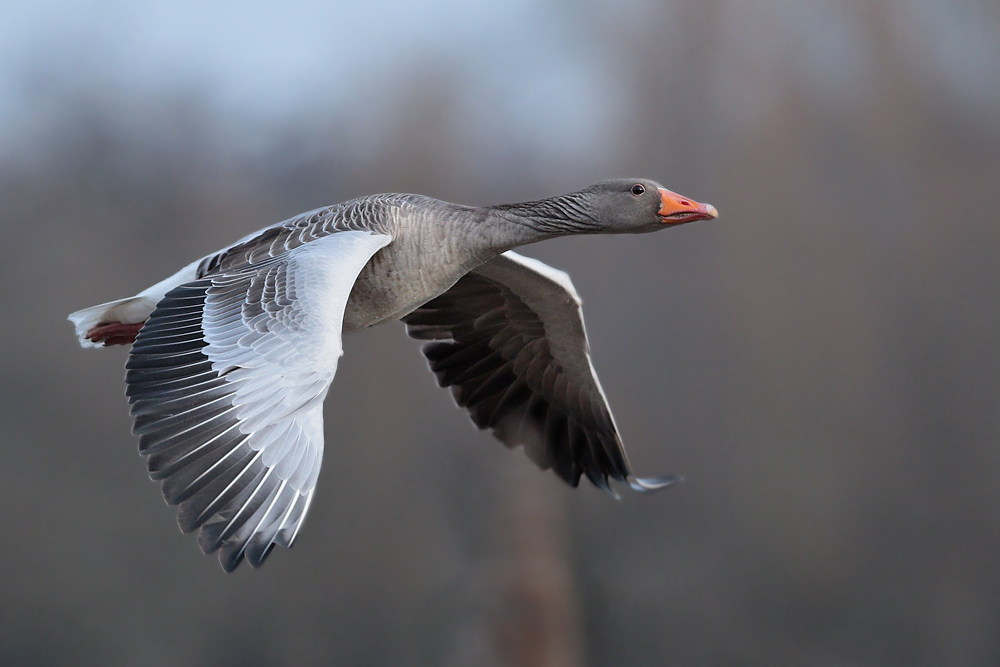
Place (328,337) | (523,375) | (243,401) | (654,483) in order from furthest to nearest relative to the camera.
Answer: (523,375)
(654,483)
(328,337)
(243,401)

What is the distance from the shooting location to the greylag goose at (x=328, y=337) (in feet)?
8.64

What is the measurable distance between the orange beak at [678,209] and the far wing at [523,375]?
115cm

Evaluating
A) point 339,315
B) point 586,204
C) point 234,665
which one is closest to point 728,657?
point 234,665

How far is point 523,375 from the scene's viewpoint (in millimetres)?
5066

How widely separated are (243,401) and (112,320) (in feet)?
5.55

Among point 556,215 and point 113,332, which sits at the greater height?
point 556,215

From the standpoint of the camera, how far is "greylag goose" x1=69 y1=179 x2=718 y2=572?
8.64 ft

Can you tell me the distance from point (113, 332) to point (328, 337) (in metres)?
1.79

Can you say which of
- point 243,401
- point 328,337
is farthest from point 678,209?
point 243,401

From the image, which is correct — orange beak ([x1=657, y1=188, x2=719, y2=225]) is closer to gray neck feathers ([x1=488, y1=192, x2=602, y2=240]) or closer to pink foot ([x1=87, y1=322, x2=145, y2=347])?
gray neck feathers ([x1=488, y1=192, x2=602, y2=240])

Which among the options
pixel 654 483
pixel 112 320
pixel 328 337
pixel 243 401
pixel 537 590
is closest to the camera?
pixel 243 401

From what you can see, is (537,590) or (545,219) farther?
(537,590)

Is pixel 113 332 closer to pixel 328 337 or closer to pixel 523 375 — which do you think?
pixel 328 337

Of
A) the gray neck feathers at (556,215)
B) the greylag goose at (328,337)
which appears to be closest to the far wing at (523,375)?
the greylag goose at (328,337)
